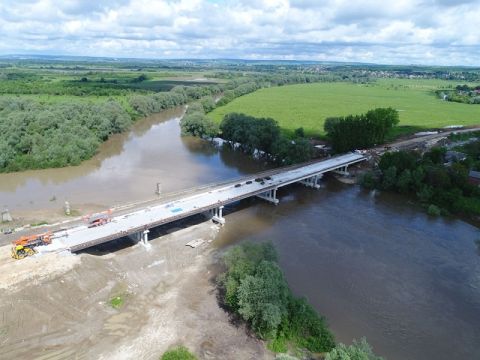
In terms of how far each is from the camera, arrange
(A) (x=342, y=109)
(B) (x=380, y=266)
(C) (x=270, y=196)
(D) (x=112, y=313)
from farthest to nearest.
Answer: (A) (x=342, y=109) < (C) (x=270, y=196) < (B) (x=380, y=266) < (D) (x=112, y=313)

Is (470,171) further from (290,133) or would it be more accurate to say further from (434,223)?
(290,133)

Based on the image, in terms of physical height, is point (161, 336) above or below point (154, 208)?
below

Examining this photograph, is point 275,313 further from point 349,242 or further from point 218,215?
point 218,215

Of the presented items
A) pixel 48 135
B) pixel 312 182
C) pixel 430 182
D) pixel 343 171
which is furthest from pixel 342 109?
pixel 48 135

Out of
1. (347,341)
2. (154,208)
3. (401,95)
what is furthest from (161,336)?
(401,95)

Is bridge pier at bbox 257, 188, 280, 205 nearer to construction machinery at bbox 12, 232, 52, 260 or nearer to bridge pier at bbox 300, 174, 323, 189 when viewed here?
bridge pier at bbox 300, 174, 323, 189

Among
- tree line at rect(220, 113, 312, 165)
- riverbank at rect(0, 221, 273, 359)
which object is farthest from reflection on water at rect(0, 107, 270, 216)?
riverbank at rect(0, 221, 273, 359)

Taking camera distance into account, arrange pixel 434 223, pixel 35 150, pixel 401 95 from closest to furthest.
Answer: pixel 434 223 < pixel 35 150 < pixel 401 95
